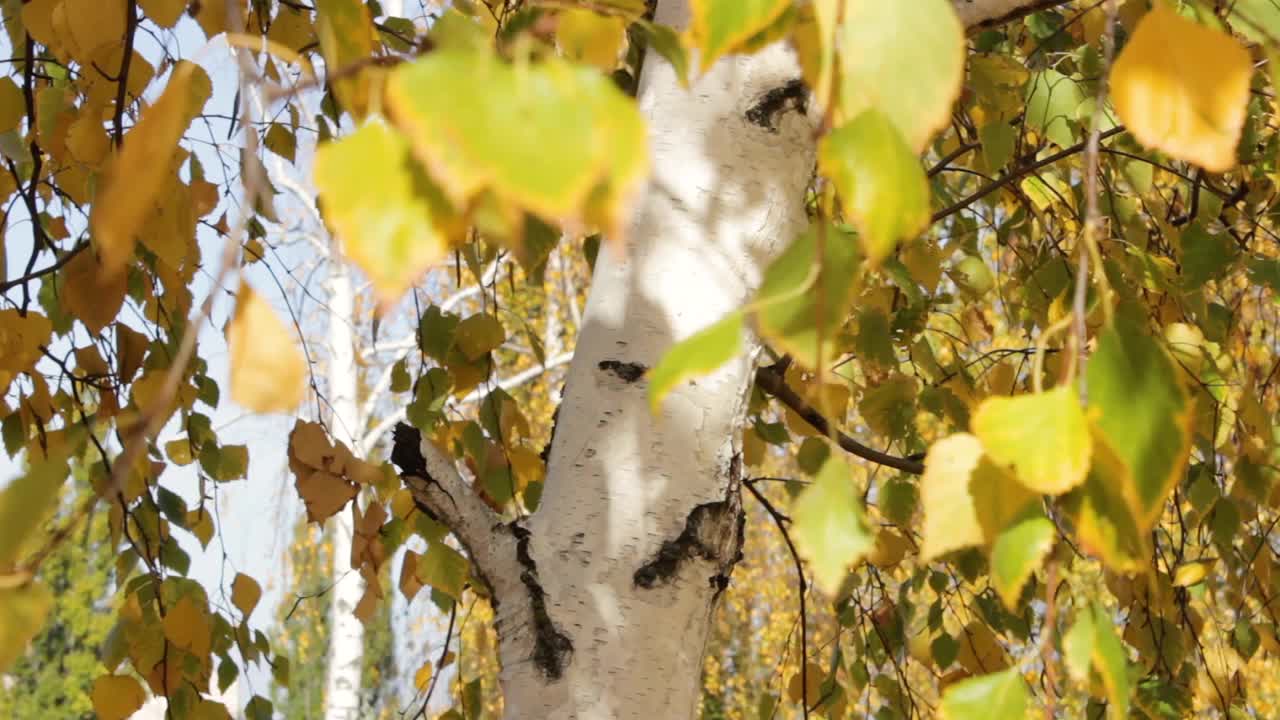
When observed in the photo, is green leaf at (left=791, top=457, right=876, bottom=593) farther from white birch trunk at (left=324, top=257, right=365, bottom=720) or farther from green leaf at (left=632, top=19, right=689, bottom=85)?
white birch trunk at (left=324, top=257, right=365, bottom=720)

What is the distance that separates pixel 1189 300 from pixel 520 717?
0.83 m

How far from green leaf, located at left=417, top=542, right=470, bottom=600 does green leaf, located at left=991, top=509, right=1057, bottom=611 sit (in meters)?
0.69

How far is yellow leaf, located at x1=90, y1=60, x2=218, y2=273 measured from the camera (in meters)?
0.26

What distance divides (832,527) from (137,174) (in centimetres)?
18

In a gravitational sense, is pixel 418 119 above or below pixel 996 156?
below

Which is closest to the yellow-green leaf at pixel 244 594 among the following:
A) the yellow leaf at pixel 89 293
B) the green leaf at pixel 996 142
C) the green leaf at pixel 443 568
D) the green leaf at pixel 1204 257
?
the green leaf at pixel 443 568

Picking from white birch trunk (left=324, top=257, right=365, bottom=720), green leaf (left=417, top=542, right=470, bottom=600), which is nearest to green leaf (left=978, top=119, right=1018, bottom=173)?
green leaf (left=417, top=542, right=470, bottom=600)

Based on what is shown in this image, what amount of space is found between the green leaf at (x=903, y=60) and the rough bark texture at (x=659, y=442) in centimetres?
40

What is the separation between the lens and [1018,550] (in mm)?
324

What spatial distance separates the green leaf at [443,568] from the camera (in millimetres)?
975

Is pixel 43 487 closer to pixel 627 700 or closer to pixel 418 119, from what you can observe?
pixel 418 119

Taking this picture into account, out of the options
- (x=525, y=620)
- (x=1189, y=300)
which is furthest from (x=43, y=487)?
(x=1189, y=300)

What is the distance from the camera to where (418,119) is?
23cm

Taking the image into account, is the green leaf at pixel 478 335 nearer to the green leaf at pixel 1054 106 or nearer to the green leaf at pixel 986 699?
the green leaf at pixel 1054 106
